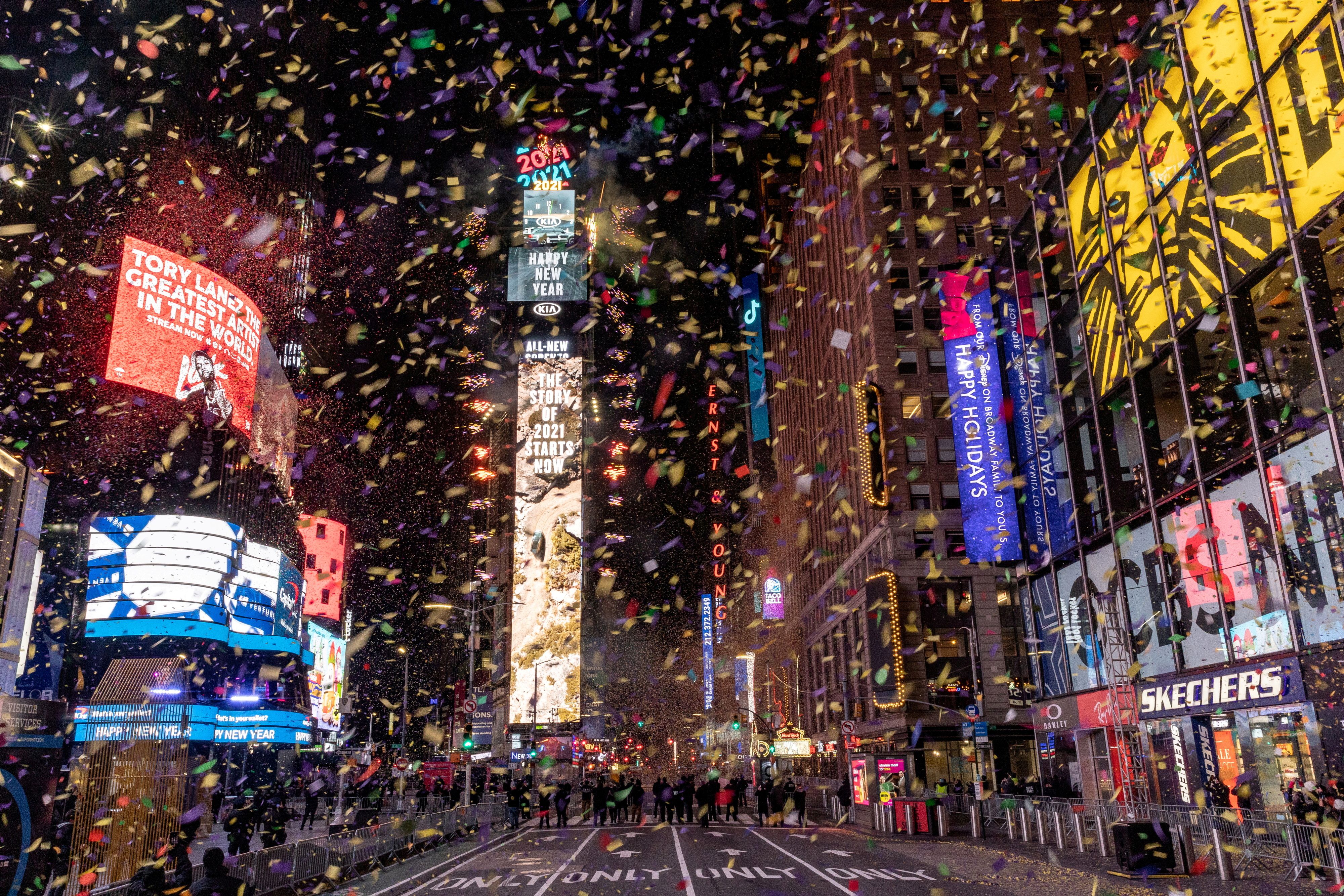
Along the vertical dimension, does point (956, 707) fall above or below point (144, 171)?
below

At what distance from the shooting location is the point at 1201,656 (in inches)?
1054

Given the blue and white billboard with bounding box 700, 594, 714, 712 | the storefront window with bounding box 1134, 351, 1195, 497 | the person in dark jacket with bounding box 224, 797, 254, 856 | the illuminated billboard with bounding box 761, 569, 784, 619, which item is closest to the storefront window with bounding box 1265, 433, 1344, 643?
the storefront window with bounding box 1134, 351, 1195, 497

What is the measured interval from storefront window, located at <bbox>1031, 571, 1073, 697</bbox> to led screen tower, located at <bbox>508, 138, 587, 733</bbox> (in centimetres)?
6287

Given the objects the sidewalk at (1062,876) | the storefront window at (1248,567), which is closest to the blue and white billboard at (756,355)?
the storefront window at (1248,567)

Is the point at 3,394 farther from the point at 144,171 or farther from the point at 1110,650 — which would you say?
the point at 1110,650

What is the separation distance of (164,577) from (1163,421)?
4592 centimetres

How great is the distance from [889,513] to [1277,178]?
3511 cm

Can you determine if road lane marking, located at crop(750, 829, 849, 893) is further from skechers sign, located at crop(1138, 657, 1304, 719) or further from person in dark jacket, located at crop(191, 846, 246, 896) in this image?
skechers sign, located at crop(1138, 657, 1304, 719)

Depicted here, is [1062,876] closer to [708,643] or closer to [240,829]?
[240,829]

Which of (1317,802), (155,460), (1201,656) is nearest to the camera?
(1317,802)

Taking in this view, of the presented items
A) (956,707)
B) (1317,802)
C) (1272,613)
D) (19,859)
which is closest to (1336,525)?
(1272,613)

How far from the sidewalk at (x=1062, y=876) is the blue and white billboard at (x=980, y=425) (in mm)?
17375

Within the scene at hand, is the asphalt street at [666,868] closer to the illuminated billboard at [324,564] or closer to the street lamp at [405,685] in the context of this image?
the illuminated billboard at [324,564]

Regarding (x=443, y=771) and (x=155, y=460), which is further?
(x=443, y=771)
